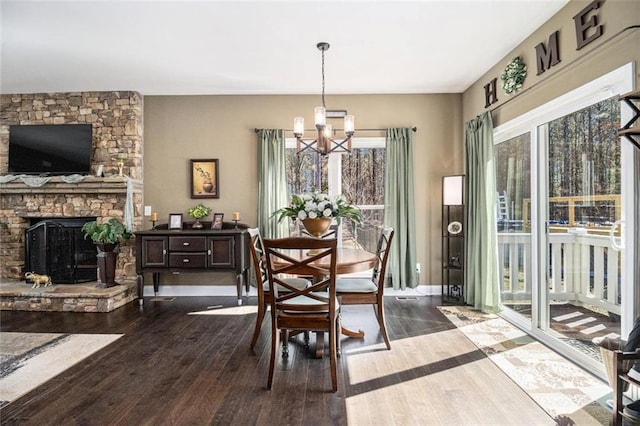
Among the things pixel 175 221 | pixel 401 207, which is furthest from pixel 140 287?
pixel 401 207

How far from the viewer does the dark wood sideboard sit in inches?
177

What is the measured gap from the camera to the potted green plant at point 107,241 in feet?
14.7

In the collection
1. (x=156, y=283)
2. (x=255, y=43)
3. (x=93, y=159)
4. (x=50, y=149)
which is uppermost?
(x=255, y=43)

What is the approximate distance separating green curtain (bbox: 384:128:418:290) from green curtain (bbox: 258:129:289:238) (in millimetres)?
1393

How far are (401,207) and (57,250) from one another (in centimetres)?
454

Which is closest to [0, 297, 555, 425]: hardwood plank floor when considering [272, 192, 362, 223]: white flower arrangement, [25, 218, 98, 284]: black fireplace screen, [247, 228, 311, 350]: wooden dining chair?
[247, 228, 311, 350]: wooden dining chair

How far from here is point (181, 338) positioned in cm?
338

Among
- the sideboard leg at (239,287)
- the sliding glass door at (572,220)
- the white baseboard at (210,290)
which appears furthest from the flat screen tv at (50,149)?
the sliding glass door at (572,220)

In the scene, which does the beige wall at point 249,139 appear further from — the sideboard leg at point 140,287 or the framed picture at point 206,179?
the sideboard leg at point 140,287

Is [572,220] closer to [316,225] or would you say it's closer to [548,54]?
[548,54]

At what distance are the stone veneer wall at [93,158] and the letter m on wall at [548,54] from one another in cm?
464

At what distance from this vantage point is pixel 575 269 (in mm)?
2953

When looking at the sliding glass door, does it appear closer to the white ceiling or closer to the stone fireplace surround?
the white ceiling

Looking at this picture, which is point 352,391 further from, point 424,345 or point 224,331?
point 224,331
